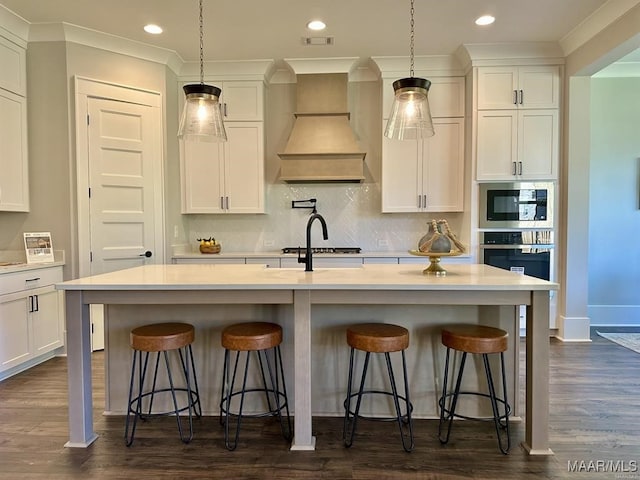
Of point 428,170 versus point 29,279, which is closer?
point 29,279

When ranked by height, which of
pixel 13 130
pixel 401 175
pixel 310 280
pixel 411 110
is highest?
pixel 13 130

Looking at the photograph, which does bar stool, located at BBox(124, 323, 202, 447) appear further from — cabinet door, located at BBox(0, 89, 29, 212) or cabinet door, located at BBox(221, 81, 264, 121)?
cabinet door, located at BBox(221, 81, 264, 121)

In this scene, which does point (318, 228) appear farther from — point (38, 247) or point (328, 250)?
point (38, 247)

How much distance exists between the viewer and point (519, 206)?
4.24m

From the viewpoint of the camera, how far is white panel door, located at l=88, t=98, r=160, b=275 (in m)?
3.90

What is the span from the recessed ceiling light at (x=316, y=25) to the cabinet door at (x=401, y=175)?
1354 millimetres

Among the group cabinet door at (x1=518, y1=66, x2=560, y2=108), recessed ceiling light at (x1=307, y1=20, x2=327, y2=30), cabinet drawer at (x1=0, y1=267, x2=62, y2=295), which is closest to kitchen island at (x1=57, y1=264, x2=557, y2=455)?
cabinet drawer at (x1=0, y1=267, x2=62, y2=295)

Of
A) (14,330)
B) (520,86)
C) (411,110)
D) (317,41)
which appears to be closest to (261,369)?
(411,110)

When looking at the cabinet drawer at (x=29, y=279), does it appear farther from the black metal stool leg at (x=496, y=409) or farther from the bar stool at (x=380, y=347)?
the black metal stool leg at (x=496, y=409)

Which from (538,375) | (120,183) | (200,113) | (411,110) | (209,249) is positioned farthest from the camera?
(209,249)

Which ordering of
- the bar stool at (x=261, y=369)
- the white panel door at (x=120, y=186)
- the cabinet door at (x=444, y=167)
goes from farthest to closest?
the cabinet door at (x=444, y=167)
the white panel door at (x=120, y=186)
the bar stool at (x=261, y=369)

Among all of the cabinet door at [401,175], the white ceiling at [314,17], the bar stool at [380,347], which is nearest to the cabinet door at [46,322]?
the white ceiling at [314,17]

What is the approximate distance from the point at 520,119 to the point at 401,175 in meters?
1.33

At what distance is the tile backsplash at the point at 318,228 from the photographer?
4906 millimetres
